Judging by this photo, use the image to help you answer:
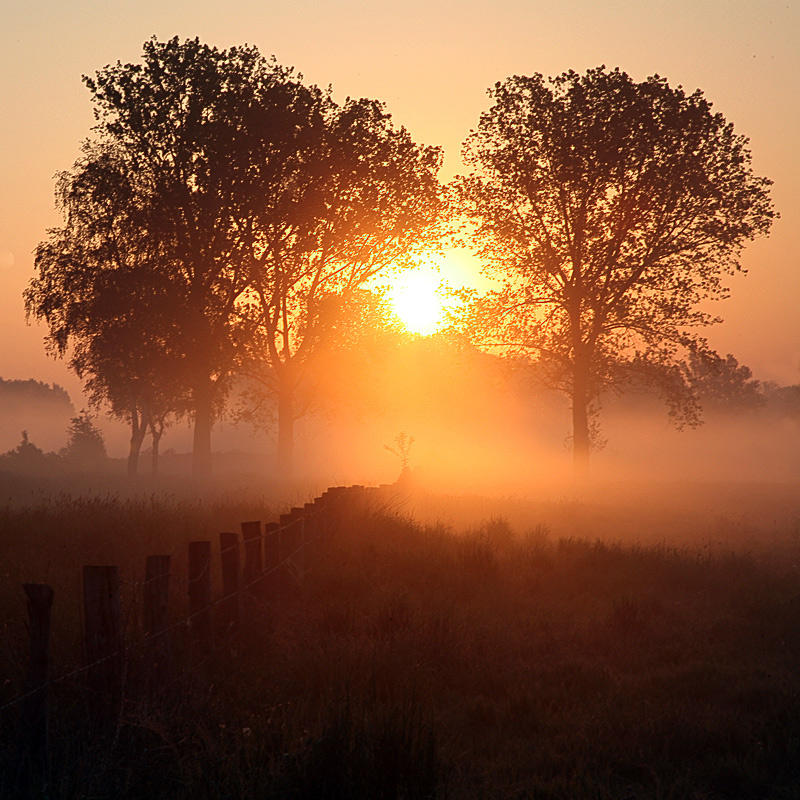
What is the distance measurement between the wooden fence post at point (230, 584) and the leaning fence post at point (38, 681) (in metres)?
3.36

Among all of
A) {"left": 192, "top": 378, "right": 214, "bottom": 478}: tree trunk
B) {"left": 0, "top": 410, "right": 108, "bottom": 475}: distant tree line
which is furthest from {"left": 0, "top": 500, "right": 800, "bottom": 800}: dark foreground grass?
{"left": 0, "top": 410, "right": 108, "bottom": 475}: distant tree line

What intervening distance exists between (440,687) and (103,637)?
3.57 meters

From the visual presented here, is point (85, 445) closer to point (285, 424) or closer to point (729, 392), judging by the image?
point (285, 424)

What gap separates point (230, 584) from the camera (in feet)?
28.4

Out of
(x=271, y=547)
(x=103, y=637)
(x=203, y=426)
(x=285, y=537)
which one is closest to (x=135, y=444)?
(x=203, y=426)

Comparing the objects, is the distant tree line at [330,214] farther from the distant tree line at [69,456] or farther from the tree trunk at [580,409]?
the distant tree line at [69,456]

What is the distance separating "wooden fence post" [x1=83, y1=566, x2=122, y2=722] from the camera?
5793mm

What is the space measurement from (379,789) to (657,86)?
1117 inches

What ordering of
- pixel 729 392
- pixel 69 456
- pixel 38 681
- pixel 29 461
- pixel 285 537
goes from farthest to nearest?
pixel 729 392, pixel 69 456, pixel 29 461, pixel 285 537, pixel 38 681

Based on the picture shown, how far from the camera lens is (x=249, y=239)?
33156mm

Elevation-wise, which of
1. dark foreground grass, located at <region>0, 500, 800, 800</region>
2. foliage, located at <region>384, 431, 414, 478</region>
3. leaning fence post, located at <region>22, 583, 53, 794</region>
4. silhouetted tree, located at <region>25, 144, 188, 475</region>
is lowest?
dark foreground grass, located at <region>0, 500, 800, 800</region>

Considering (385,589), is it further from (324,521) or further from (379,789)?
(379,789)

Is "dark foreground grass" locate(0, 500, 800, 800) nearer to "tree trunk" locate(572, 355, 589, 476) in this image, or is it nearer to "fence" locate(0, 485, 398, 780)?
"fence" locate(0, 485, 398, 780)

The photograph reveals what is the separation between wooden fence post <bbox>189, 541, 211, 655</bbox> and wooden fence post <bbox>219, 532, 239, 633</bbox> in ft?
1.90
